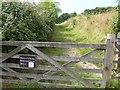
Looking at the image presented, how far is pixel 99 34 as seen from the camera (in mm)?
13891

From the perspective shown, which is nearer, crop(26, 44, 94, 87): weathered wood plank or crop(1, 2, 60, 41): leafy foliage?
crop(26, 44, 94, 87): weathered wood plank

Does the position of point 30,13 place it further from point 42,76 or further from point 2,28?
point 42,76

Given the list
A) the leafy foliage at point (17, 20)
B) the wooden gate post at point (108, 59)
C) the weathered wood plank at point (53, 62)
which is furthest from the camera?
the leafy foliage at point (17, 20)

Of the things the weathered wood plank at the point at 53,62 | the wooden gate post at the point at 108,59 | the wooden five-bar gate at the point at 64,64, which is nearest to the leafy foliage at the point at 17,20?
the wooden five-bar gate at the point at 64,64

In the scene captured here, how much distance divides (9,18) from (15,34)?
0.65 meters

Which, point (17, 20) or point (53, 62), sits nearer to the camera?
point (53, 62)

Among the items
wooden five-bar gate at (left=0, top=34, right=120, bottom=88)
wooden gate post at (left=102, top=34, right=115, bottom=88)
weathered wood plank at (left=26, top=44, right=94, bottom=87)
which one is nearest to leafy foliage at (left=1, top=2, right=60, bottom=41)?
wooden five-bar gate at (left=0, top=34, right=120, bottom=88)

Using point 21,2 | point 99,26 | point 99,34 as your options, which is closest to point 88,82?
point 21,2

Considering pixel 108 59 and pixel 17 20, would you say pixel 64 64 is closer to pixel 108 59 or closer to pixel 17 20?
pixel 108 59

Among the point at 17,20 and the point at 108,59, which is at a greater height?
the point at 17,20

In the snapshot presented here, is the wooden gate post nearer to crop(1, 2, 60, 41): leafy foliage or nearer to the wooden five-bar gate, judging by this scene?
the wooden five-bar gate

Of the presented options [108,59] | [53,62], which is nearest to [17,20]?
[53,62]

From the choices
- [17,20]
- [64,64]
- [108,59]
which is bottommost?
[64,64]

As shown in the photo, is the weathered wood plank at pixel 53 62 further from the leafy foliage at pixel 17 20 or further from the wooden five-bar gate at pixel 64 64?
the leafy foliage at pixel 17 20
